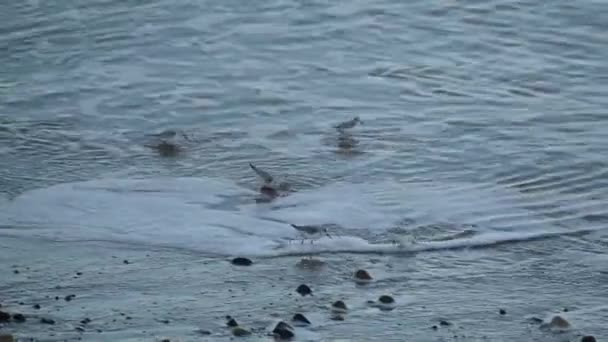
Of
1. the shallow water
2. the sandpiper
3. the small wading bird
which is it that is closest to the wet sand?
the shallow water

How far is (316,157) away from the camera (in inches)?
297

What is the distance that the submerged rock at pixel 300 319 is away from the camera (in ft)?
17.0

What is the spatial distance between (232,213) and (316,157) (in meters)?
1.02

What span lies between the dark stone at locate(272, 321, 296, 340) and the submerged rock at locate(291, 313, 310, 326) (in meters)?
0.09

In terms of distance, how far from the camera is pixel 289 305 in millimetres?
5379

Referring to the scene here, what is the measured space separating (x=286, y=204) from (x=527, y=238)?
1185 mm

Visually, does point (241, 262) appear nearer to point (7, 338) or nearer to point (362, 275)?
point (362, 275)

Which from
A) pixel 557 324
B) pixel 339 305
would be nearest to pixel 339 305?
pixel 339 305

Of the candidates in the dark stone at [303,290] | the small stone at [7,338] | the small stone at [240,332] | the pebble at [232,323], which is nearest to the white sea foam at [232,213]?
the dark stone at [303,290]

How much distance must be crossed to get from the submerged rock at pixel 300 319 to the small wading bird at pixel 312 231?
42.0 inches

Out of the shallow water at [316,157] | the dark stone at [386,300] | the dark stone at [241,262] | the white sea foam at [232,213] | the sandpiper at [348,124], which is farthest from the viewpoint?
the sandpiper at [348,124]

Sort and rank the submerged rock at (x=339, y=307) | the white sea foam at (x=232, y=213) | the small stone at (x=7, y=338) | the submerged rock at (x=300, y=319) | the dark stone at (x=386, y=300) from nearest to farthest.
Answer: the small stone at (x=7, y=338) < the submerged rock at (x=300, y=319) < the submerged rock at (x=339, y=307) < the dark stone at (x=386, y=300) < the white sea foam at (x=232, y=213)

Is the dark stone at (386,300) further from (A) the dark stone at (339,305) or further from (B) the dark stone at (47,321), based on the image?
(B) the dark stone at (47,321)

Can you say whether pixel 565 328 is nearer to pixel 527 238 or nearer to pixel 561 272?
pixel 561 272
